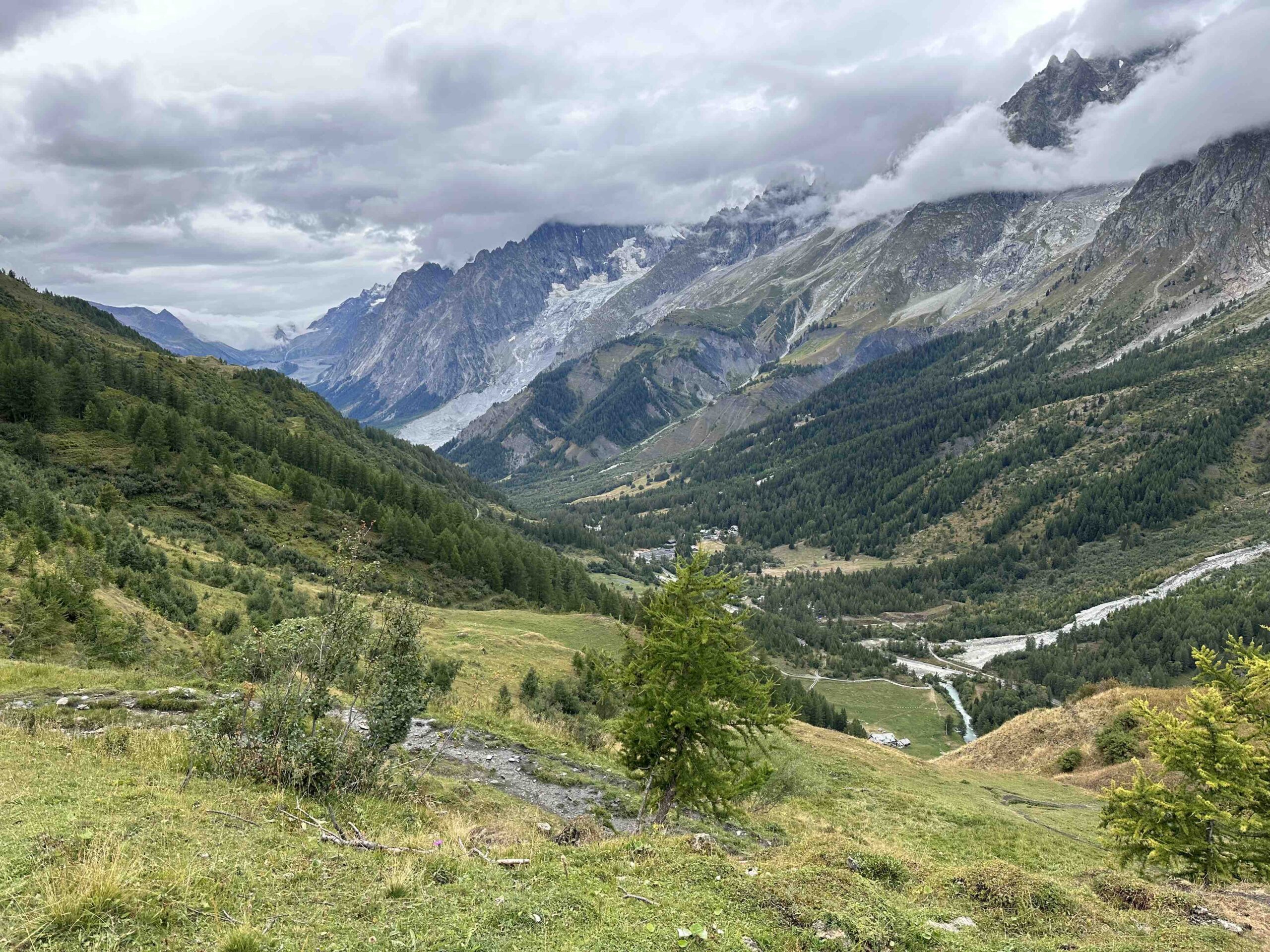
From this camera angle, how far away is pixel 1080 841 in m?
31.2

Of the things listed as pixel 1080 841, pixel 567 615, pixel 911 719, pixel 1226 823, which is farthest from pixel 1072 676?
pixel 1226 823

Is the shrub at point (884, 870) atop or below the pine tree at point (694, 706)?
below

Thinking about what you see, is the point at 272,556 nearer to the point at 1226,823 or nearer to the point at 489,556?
the point at 489,556

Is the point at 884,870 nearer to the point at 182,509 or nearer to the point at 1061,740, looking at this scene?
the point at 1061,740

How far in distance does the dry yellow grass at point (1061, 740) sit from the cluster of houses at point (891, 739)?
60529 millimetres

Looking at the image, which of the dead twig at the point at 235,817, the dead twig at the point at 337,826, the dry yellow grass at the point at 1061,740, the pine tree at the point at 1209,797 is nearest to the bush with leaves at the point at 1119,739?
the dry yellow grass at the point at 1061,740

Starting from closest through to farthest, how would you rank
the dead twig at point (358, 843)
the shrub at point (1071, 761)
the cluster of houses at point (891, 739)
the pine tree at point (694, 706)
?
the dead twig at point (358, 843) < the pine tree at point (694, 706) < the shrub at point (1071, 761) < the cluster of houses at point (891, 739)

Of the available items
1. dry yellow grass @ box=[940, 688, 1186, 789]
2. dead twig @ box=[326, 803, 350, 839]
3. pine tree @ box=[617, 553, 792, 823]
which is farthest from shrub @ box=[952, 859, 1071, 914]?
dry yellow grass @ box=[940, 688, 1186, 789]

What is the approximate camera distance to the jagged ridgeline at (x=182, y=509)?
32.9 metres

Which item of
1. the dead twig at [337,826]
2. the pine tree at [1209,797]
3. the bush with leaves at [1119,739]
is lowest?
the bush with leaves at [1119,739]

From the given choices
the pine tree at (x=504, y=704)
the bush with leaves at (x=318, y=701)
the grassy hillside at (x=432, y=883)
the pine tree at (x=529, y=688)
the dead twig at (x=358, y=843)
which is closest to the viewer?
the grassy hillside at (x=432, y=883)

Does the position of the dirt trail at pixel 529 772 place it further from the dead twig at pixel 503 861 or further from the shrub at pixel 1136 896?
the shrub at pixel 1136 896

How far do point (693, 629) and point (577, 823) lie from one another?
6.10 meters

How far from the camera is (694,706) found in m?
18.4
